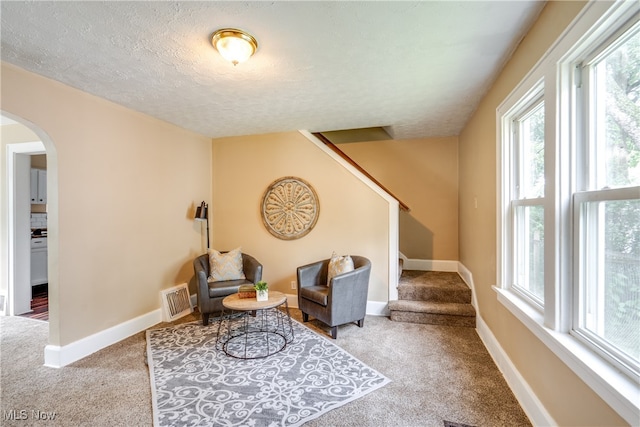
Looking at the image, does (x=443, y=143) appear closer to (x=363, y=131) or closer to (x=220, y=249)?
(x=363, y=131)

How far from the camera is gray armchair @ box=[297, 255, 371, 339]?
302 centimetres

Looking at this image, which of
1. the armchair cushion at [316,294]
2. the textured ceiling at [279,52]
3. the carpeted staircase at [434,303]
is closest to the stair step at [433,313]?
the carpeted staircase at [434,303]

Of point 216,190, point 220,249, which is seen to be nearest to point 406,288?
point 220,249

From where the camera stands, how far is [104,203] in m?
2.88

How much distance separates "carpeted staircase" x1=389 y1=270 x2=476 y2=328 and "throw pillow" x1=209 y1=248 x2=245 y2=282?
6.56 ft

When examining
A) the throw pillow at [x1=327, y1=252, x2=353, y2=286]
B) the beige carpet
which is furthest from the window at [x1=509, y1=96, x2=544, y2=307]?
the throw pillow at [x1=327, y1=252, x2=353, y2=286]

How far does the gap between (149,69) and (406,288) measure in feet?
11.5

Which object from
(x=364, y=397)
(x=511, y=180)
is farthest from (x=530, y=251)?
(x=364, y=397)

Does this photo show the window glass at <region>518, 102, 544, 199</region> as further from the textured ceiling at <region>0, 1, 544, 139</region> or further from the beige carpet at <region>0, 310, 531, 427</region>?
the beige carpet at <region>0, 310, 531, 427</region>

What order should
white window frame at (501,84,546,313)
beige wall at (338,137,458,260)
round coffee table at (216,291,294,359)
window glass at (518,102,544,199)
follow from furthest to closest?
beige wall at (338,137,458,260) → round coffee table at (216,291,294,359) → white window frame at (501,84,546,313) → window glass at (518,102,544,199)

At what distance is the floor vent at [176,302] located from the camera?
3521 millimetres

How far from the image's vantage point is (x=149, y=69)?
225 centimetres

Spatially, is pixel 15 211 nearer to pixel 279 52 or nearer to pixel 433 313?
pixel 279 52

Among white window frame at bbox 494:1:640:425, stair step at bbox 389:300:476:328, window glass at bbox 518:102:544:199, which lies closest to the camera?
white window frame at bbox 494:1:640:425
